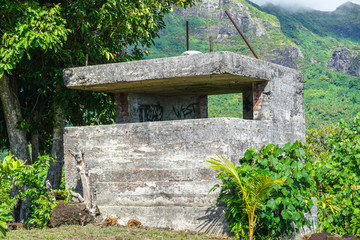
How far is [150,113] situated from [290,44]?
1720 inches

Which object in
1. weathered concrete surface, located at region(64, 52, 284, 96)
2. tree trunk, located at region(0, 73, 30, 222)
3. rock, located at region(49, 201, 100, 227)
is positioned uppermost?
weathered concrete surface, located at region(64, 52, 284, 96)

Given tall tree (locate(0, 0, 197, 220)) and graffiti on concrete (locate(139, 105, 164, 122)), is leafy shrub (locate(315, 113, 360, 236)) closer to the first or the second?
graffiti on concrete (locate(139, 105, 164, 122))

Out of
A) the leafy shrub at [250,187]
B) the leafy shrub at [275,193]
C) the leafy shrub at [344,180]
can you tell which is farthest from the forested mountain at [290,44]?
the leafy shrub at [250,187]

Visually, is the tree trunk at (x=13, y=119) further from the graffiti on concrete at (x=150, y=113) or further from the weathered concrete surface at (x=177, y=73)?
the graffiti on concrete at (x=150, y=113)

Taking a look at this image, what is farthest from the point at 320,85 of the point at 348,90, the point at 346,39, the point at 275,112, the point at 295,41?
the point at 275,112

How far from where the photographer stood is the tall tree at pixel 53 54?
7.53 meters

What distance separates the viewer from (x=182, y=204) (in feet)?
22.1

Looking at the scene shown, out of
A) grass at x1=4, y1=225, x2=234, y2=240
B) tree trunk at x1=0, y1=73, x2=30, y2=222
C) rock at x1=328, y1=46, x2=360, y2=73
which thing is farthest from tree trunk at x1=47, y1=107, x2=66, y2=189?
rock at x1=328, y1=46, x2=360, y2=73

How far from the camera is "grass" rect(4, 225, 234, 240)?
6160 millimetres

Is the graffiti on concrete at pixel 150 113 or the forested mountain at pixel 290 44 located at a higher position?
the forested mountain at pixel 290 44

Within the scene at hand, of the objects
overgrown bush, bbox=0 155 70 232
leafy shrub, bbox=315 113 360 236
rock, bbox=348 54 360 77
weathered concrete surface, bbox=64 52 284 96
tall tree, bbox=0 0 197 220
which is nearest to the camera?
weathered concrete surface, bbox=64 52 284 96

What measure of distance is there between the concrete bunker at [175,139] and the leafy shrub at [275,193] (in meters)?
0.30

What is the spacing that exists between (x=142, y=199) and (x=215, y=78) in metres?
2.07

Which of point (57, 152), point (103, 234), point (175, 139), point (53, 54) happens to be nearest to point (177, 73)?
point (175, 139)
